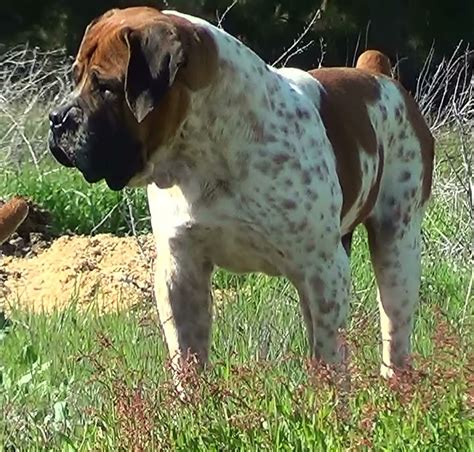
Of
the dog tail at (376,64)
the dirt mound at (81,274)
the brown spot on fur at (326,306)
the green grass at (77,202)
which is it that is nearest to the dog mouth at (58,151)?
the brown spot on fur at (326,306)

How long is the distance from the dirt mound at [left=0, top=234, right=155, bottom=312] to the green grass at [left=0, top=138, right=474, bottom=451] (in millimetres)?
630

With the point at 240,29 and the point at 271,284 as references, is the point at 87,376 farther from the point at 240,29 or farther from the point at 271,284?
the point at 240,29

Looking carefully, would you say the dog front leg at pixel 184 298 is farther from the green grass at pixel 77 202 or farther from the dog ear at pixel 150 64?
the green grass at pixel 77 202

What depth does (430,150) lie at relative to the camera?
6.50 meters

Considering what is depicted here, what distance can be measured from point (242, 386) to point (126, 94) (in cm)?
105

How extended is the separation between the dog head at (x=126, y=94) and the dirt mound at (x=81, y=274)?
2675mm

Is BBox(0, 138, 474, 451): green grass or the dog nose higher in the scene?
the dog nose

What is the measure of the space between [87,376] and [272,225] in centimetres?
101

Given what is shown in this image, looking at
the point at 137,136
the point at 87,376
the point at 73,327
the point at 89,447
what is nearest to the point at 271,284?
the point at 73,327

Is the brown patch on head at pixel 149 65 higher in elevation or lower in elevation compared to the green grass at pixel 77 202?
higher

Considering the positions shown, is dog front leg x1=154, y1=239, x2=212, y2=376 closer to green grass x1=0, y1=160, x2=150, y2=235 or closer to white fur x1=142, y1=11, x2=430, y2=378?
white fur x1=142, y1=11, x2=430, y2=378

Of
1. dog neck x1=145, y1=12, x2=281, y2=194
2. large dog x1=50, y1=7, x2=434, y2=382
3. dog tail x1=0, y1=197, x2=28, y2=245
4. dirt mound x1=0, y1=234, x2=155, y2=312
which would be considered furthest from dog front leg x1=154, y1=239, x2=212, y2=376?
dirt mound x1=0, y1=234, x2=155, y2=312

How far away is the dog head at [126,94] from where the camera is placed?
4918mm

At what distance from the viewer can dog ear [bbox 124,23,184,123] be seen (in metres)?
4.89
